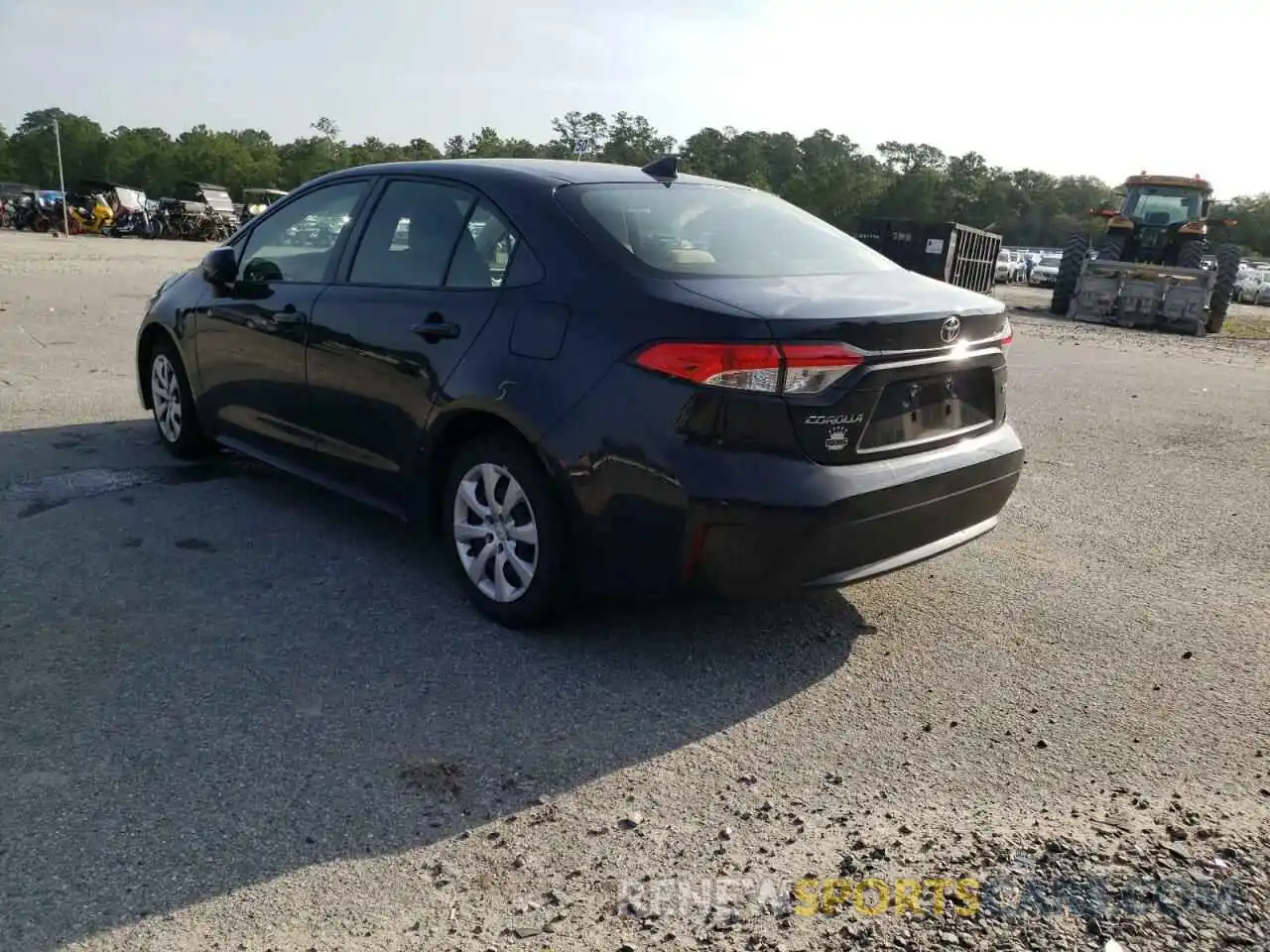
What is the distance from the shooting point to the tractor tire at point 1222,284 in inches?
793

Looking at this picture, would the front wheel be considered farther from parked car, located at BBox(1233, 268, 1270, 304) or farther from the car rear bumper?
parked car, located at BBox(1233, 268, 1270, 304)

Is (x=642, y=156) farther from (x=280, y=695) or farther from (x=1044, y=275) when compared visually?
(x=280, y=695)

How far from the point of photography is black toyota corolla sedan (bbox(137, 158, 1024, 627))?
3.22 meters

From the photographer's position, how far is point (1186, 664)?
3.89m

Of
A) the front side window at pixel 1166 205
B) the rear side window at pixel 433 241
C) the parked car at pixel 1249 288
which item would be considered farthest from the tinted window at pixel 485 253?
the parked car at pixel 1249 288

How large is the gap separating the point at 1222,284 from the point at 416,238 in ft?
66.5

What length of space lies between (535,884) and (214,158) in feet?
294

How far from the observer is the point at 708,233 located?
398 cm

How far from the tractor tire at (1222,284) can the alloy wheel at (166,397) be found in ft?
64.8

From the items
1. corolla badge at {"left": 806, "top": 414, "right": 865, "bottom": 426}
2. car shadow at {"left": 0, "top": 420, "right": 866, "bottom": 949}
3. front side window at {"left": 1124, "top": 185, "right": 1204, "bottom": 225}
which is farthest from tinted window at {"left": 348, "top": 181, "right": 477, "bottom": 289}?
front side window at {"left": 1124, "top": 185, "right": 1204, "bottom": 225}

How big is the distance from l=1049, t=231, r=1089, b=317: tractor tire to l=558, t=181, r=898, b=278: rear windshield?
20163 millimetres

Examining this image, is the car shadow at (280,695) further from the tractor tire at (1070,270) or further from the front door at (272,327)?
the tractor tire at (1070,270)

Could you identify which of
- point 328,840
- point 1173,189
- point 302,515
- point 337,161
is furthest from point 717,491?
point 337,161

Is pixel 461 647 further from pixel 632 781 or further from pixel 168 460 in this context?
pixel 168 460
